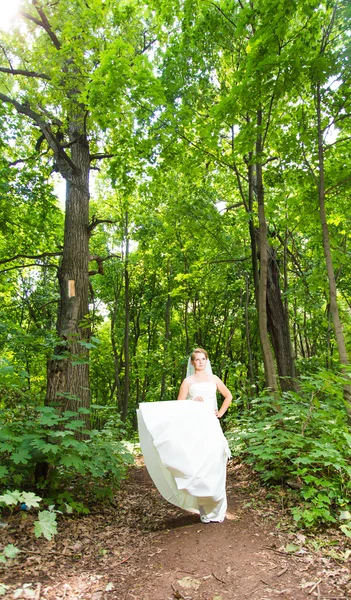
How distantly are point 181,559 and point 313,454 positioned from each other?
168 cm

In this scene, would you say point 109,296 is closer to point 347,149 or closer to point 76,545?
point 347,149

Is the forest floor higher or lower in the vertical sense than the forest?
lower

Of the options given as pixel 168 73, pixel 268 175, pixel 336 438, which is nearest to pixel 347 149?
pixel 268 175

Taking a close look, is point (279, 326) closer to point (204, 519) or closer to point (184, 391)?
point (184, 391)

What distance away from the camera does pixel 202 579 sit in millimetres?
3109

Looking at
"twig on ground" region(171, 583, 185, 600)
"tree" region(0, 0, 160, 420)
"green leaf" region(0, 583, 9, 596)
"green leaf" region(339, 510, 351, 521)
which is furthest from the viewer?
"tree" region(0, 0, 160, 420)

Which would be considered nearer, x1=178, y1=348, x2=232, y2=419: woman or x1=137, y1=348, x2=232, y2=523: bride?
x1=137, y1=348, x2=232, y2=523: bride

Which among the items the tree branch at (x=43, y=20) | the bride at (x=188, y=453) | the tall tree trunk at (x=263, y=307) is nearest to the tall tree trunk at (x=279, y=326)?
the tall tree trunk at (x=263, y=307)

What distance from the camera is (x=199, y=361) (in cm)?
505

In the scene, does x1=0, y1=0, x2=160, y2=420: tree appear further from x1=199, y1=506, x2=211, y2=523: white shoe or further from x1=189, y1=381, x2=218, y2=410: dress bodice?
x1=199, y1=506, x2=211, y2=523: white shoe

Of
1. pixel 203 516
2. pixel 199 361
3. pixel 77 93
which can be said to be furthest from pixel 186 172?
pixel 203 516

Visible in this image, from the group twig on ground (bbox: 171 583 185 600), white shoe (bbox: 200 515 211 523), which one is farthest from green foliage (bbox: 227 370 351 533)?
twig on ground (bbox: 171 583 185 600)

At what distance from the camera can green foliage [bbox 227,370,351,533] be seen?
3959 mm

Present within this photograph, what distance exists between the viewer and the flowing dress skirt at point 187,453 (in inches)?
161
